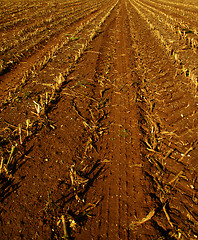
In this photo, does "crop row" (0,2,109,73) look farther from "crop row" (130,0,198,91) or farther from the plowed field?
"crop row" (130,0,198,91)

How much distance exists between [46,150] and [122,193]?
142 cm

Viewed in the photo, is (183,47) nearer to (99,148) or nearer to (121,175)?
(99,148)

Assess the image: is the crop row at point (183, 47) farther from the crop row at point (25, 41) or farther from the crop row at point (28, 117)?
the crop row at point (25, 41)

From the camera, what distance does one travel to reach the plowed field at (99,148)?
2141 millimetres

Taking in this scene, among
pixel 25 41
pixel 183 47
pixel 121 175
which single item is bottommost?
pixel 121 175

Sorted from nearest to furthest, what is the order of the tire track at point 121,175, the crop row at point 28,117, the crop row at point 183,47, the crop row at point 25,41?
the tire track at point 121,175 < the crop row at point 28,117 < the crop row at point 183,47 < the crop row at point 25,41

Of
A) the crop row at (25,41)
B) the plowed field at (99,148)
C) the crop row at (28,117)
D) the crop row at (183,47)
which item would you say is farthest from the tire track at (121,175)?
the crop row at (25,41)

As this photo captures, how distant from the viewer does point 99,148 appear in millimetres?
3096

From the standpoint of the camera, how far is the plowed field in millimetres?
2141

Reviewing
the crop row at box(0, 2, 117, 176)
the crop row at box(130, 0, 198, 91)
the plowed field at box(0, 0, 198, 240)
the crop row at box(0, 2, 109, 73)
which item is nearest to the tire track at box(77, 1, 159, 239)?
the plowed field at box(0, 0, 198, 240)

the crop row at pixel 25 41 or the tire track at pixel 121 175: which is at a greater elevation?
the crop row at pixel 25 41

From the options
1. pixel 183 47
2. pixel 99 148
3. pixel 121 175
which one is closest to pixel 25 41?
A: pixel 183 47

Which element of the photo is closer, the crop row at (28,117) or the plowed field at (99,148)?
the plowed field at (99,148)

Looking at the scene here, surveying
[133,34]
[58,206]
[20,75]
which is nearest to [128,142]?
[58,206]
